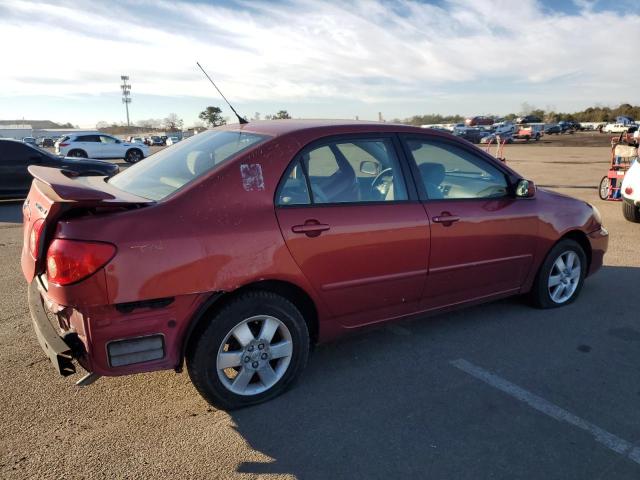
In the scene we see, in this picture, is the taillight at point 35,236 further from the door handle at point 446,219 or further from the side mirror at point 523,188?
the side mirror at point 523,188

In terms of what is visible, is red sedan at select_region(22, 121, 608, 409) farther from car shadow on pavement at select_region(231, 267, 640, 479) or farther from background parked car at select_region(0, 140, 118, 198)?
background parked car at select_region(0, 140, 118, 198)

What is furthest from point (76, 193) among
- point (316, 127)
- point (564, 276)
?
point (564, 276)

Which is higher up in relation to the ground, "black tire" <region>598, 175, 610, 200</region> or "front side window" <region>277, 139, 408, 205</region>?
"front side window" <region>277, 139, 408, 205</region>

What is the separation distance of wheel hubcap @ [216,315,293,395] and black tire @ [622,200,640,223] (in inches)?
291

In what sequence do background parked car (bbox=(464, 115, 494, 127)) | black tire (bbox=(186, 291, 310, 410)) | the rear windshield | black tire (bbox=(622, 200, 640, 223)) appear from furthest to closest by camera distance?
background parked car (bbox=(464, 115, 494, 127))
black tire (bbox=(622, 200, 640, 223))
the rear windshield
black tire (bbox=(186, 291, 310, 410))

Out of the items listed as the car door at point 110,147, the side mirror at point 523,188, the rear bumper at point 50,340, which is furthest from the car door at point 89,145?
the side mirror at point 523,188

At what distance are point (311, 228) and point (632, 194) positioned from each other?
7063 millimetres

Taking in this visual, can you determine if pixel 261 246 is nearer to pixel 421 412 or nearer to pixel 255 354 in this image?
pixel 255 354

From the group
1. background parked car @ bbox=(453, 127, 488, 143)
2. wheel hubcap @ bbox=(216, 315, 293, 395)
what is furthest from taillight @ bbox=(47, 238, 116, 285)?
background parked car @ bbox=(453, 127, 488, 143)

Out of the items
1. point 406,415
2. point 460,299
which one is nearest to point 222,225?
point 406,415

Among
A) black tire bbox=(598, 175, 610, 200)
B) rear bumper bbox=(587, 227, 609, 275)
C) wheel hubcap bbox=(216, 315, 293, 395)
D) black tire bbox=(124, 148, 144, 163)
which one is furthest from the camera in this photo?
black tire bbox=(124, 148, 144, 163)

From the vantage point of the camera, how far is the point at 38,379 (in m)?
3.20

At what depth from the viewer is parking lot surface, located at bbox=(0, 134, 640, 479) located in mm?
2439

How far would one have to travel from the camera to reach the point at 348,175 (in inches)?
131
